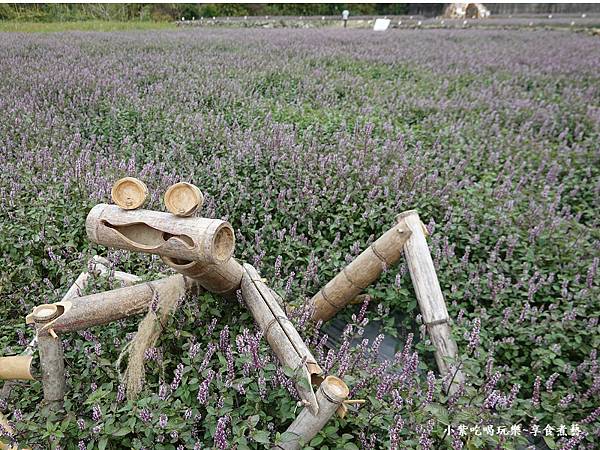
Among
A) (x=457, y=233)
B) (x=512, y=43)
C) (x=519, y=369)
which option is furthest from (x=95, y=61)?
(x=512, y=43)

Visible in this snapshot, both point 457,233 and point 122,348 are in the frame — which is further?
point 457,233

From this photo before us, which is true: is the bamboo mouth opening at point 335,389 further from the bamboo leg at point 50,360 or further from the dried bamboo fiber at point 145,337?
the bamboo leg at point 50,360

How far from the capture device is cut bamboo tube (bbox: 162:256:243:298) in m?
2.00

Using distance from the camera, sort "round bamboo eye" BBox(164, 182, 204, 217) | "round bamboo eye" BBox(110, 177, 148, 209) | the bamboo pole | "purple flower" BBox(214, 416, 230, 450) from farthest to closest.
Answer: the bamboo pole < "round bamboo eye" BBox(110, 177, 148, 209) < "round bamboo eye" BBox(164, 182, 204, 217) < "purple flower" BBox(214, 416, 230, 450)

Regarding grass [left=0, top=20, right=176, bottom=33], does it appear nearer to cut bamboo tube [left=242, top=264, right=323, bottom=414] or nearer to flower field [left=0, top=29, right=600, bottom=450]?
flower field [left=0, top=29, right=600, bottom=450]

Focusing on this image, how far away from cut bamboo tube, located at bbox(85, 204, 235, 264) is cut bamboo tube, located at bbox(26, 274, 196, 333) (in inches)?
9.4

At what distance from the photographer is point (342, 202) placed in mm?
3740

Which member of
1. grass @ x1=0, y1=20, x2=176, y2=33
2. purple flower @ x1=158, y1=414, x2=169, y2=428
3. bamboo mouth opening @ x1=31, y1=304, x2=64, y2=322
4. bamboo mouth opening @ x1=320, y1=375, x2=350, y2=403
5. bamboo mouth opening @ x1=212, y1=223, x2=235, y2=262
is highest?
grass @ x1=0, y1=20, x2=176, y2=33

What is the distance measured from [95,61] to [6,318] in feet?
18.5

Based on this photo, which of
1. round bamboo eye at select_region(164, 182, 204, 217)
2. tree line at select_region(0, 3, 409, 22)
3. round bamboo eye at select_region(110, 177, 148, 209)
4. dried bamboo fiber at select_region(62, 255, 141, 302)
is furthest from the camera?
tree line at select_region(0, 3, 409, 22)

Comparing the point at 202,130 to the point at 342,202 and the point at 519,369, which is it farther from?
the point at 519,369

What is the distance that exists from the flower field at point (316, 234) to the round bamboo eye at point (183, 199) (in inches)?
22.7

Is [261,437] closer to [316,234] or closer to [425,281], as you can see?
[425,281]

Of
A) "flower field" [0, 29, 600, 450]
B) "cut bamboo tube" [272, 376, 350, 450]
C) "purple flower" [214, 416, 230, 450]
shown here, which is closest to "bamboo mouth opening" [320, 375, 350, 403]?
"cut bamboo tube" [272, 376, 350, 450]
